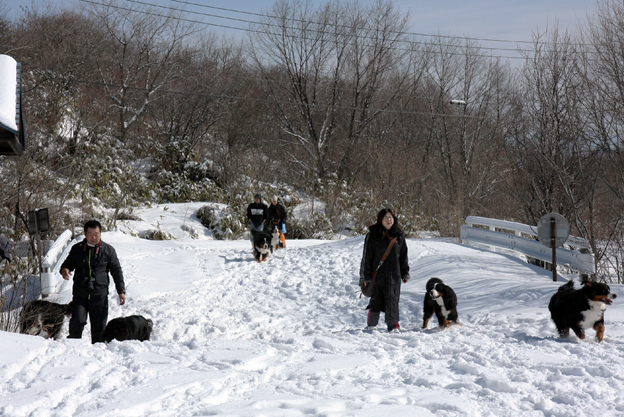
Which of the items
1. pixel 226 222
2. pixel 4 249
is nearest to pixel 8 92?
pixel 4 249

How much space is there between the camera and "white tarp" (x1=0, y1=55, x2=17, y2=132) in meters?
7.76

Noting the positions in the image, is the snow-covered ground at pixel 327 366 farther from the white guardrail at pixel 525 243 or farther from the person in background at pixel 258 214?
the person in background at pixel 258 214

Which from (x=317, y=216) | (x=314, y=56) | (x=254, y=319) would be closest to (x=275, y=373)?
(x=254, y=319)

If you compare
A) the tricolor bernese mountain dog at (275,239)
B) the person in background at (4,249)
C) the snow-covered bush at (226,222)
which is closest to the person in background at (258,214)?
the tricolor bernese mountain dog at (275,239)

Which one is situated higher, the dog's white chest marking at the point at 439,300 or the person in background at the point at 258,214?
the person in background at the point at 258,214

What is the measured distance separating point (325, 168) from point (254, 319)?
23.6 m

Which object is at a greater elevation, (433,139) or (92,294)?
(433,139)

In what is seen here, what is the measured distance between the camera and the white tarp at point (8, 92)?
7.76 m

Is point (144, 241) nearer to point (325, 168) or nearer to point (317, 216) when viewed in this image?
point (317, 216)

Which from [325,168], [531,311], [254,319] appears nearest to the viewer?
[531,311]

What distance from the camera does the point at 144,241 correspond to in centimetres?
1780

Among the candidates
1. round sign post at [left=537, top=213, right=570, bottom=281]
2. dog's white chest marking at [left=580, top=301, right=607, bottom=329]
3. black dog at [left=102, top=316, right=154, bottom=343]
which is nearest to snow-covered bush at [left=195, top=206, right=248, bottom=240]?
round sign post at [left=537, top=213, right=570, bottom=281]

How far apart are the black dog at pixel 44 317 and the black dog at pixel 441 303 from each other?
18.1 feet

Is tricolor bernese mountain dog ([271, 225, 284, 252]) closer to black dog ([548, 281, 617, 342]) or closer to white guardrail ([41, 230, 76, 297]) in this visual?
white guardrail ([41, 230, 76, 297])
